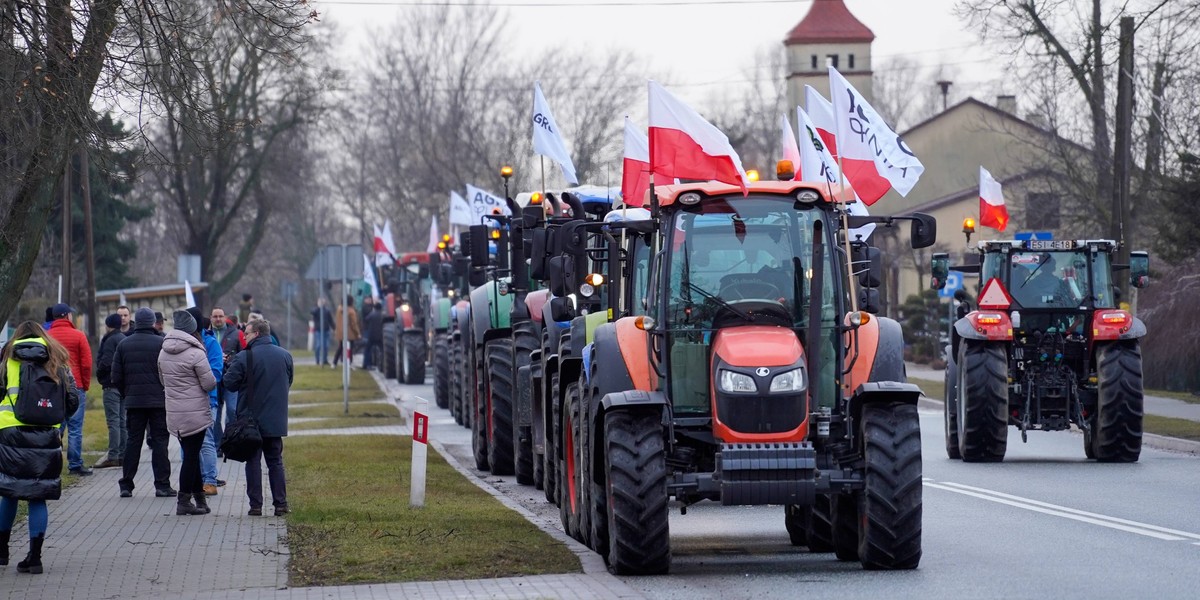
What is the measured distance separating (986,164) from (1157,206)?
1551 inches

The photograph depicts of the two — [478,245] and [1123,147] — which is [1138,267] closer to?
[478,245]

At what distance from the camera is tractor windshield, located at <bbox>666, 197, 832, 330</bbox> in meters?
11.3

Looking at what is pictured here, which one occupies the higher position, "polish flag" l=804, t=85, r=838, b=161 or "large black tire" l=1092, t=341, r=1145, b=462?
"polish flag" l=804, t=85, r=838, b=161

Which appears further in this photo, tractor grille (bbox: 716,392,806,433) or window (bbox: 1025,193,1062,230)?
window (bbox: 1025,193,1062,230)

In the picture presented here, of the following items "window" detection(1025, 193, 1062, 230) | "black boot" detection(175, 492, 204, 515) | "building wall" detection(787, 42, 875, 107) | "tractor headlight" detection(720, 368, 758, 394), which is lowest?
"black boot" detection(175, 492, 204, 515)

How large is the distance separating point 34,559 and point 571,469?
394cm

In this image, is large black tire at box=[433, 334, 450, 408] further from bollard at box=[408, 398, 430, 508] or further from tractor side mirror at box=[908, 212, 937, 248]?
tractor side mirror at box=[908, 212, 937, 248]

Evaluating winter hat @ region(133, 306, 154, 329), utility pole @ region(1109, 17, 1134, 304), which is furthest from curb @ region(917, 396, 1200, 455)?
winter hat @ region(133, 306, 154, 329)

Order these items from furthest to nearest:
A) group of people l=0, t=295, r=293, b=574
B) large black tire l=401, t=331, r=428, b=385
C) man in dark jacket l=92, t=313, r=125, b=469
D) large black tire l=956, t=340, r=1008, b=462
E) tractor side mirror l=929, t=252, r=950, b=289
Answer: large black tire l=401, t=331, r=428, b=385 → tractor side mirror l=929, t=252, r=950, b=289 → large black tire l=956, t=340, r=1008, b=462 → man in dark jacket l=92, t=313, r=125, b=469 → group of people l=0, t=295, r=293, b=574

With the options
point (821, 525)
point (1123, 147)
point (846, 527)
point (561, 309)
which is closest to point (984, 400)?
point (561, 309)

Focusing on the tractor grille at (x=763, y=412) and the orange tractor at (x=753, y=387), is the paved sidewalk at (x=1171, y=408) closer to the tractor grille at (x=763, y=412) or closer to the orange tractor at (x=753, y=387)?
the orange tractor at (x=753, y=387)

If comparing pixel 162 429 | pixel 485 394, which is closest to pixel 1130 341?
pixel 485 394

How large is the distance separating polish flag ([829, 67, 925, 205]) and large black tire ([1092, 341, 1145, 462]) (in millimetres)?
4956

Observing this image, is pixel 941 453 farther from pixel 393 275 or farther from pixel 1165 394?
pixel 393 275
